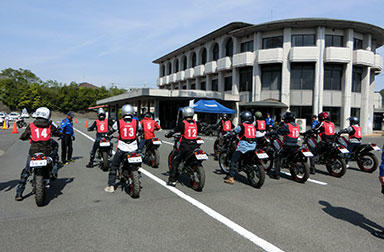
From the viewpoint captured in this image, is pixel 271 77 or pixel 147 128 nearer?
pixel 147 128

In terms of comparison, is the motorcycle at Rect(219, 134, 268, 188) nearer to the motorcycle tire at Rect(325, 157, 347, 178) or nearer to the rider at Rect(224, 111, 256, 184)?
the rider at Rect(224, 111, 256, 184)

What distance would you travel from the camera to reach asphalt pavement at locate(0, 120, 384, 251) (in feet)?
10.6

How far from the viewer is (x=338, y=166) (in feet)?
23.8

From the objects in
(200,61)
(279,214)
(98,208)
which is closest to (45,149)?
(98,208)

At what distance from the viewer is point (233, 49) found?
31672mm

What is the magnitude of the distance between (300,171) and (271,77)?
23.5 meters

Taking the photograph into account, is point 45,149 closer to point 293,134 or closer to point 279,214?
point 279,214

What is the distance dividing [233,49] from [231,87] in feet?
15.8

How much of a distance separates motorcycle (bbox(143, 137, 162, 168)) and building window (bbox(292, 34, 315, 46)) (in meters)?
24.1

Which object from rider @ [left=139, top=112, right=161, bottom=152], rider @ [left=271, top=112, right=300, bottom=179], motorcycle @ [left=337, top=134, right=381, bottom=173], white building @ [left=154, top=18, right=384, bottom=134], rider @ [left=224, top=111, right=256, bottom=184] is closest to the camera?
rider @ [left=224, top=111, right=256, bottom=184]

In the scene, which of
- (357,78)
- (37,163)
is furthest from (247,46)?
(37,163)

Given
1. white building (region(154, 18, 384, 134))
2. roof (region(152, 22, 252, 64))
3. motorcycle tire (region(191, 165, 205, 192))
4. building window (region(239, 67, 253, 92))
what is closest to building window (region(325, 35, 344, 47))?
white building (region(154, 18, 384, 134))

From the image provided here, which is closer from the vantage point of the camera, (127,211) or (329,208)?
(127,211)

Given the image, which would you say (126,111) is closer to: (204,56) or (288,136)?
(288,136)
